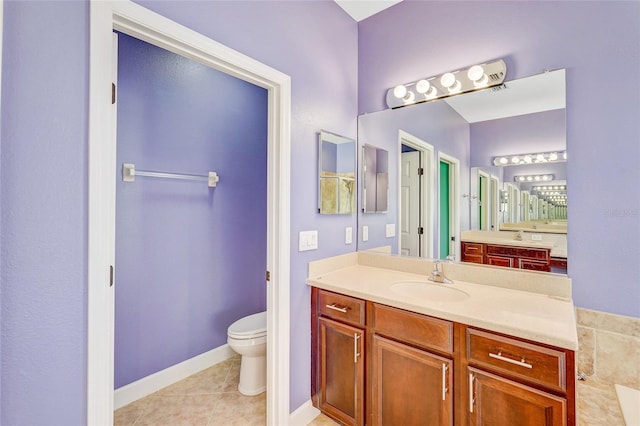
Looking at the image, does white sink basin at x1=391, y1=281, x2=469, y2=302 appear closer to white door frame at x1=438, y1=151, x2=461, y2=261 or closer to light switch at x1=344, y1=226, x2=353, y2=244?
white door frame at x1=438, y1=151, x2=461, y2=261

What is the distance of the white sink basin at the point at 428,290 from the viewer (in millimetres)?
1573

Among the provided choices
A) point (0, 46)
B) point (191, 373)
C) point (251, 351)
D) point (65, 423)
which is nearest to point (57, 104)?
point (0, 46)

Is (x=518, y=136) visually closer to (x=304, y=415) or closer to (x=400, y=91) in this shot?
(x=400, y=91)

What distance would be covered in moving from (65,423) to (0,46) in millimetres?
1166

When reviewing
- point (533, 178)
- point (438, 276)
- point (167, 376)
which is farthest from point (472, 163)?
point (167, 376)

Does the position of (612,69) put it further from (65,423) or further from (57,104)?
(65,423)

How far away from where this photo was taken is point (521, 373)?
105cm

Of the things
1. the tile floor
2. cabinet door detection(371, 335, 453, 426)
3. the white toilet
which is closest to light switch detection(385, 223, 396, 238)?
cabinet door detection(371, 335, 453, 426)

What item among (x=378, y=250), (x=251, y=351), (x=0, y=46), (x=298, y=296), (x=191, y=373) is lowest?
(x=191, y=373)

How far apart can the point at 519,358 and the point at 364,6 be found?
223 cm

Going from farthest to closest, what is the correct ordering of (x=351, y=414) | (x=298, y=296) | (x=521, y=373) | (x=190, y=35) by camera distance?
(x=298, y=296) → (x=351, y=414) → (x=190, y=35) → (x=521, y=373)

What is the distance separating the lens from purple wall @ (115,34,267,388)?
1930 mm

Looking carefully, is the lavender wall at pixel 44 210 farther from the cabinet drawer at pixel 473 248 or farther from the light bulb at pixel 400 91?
the cabinet drawer at pixel 473 248

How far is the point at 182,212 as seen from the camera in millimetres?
2193
